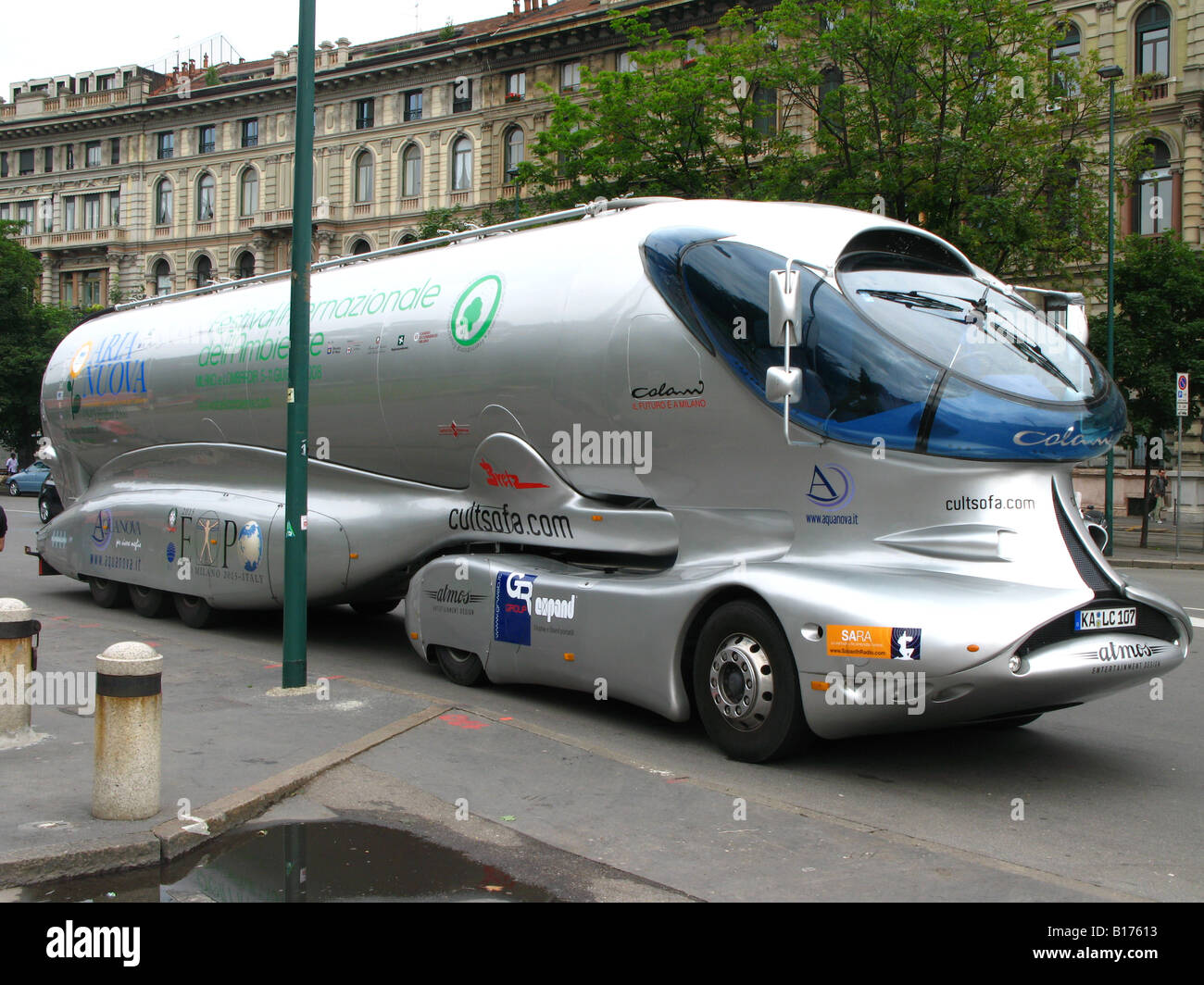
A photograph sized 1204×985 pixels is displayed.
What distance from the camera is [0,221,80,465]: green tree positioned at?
51.1m

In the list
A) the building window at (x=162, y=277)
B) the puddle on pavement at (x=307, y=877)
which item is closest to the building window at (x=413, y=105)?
the building window at (x=162, y=277)

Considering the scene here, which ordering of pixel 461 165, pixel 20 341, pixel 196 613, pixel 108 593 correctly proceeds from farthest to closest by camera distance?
1. pixel 461 165
2. pixel 20 341
3. pixel 108 593
4. pixel 196 613

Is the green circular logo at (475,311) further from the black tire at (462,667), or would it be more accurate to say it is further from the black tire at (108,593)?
the black tire at (108,593)

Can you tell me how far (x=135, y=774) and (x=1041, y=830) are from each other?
4.42 metres

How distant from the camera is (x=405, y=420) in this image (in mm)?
10352

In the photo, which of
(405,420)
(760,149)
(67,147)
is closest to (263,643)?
(405,420)

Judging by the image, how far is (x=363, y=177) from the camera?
56.7 m

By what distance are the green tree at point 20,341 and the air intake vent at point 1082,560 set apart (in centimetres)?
5150

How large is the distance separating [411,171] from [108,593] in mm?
43746

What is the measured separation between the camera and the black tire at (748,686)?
683 centimetres
